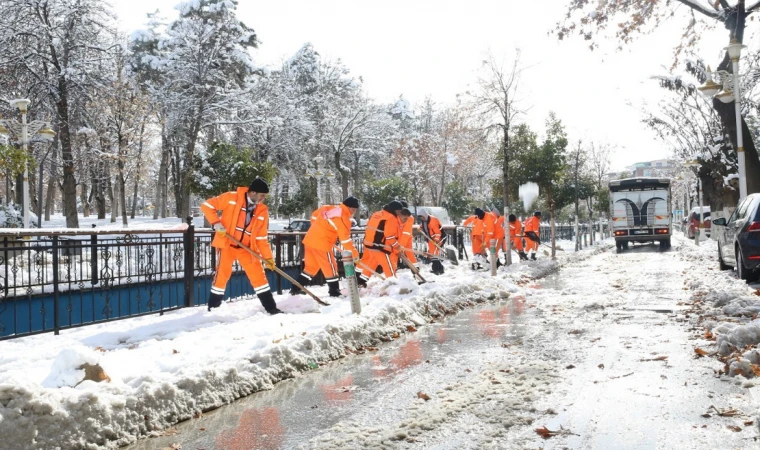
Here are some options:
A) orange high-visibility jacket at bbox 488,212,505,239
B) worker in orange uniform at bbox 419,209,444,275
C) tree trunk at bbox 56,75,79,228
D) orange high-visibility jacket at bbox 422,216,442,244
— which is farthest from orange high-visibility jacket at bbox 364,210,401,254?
tree trunk at bbox 56,75,79,228

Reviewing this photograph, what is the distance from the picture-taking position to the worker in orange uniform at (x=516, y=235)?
19.8m

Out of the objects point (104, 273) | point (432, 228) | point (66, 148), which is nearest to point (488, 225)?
point (432, 228)

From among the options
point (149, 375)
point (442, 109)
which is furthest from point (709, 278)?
point (442, 109)

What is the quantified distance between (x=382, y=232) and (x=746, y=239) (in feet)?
19.9

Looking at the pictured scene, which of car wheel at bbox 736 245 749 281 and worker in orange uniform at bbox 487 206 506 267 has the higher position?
worker in orange uniform at bbox 487 206 506 267

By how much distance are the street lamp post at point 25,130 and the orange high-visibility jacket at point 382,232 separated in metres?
8.41

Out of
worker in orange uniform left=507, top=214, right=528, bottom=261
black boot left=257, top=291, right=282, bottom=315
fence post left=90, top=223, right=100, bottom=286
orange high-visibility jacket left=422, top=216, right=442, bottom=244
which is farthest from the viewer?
worker in orange uniform left=507, top=214, right=528, bottom=261

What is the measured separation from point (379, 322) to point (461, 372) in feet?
7.25

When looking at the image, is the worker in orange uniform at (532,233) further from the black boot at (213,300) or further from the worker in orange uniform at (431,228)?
the black boot at (213,300)

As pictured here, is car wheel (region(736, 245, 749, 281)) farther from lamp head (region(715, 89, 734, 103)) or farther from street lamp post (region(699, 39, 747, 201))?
lamp head (region(715, 89, 734, 103))

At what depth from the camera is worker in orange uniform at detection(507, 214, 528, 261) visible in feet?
64.9

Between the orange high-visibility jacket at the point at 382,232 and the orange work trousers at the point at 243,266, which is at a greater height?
the orange high-visibility jacket at the point at 382,232

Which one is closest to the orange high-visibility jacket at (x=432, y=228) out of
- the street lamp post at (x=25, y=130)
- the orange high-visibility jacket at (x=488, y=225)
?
the orange high-visibility jacket at (x=488, y=225)

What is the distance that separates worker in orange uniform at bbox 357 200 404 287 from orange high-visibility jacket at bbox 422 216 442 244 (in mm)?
4762
